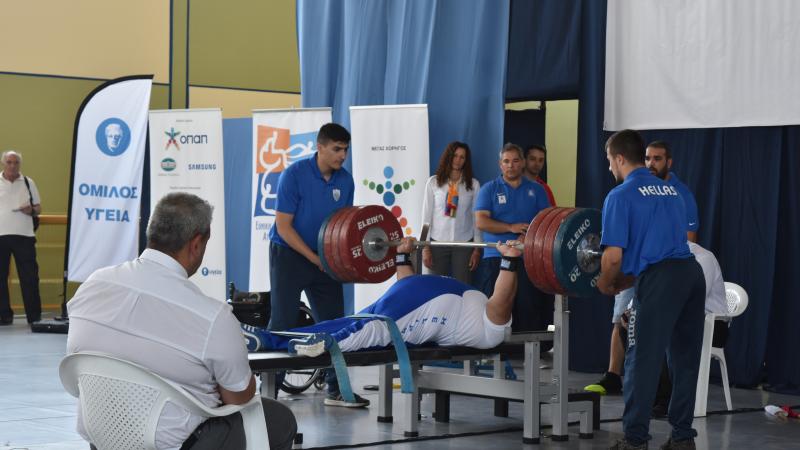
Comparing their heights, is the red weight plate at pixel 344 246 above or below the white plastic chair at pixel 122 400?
above

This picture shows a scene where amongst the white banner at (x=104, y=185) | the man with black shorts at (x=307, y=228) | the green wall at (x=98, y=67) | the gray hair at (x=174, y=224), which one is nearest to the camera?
the gray hair at (x=174, y=224)

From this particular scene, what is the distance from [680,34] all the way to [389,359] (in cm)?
318

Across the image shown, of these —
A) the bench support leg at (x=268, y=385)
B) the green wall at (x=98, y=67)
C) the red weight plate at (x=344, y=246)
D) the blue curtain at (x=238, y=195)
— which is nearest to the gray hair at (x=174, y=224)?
the bench support leg at (x=268, y=385)

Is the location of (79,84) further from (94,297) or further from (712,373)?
(94,297)

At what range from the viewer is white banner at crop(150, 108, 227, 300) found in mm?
8984

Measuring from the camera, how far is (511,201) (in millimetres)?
6801

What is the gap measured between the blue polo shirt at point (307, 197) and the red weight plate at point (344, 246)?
0.66 ft

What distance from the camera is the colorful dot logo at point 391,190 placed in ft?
25.0

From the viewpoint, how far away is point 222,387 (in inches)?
109

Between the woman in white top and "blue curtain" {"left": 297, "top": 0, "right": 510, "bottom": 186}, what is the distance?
0.67ft

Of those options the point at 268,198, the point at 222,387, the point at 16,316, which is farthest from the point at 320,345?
the point at 16,316

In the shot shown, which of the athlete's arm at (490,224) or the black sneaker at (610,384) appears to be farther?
the athlete's arm at (490,224)

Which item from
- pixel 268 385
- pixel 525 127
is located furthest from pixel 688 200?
pixel 525 127

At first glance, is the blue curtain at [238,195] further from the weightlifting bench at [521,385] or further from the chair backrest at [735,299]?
the chair backrest at [735,299]
